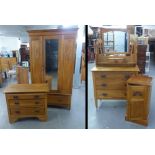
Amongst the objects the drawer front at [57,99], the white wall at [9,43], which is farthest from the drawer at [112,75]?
the white wall at [9,43]

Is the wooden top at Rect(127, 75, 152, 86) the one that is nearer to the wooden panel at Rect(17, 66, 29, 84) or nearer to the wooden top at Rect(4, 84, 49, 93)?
the wooden top at Rect(4, 84, 49, 93)

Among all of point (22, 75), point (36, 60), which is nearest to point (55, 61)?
point (36, 60)

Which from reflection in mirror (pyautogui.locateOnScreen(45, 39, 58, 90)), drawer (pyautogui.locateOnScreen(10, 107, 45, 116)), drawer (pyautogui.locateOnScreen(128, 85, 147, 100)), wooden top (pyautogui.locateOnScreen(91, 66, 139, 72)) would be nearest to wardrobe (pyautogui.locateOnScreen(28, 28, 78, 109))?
reflection in mirror (pyautogui.locateOnScreen(45, 39, 58, 90))

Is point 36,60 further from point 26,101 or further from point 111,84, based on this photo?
point 111,84

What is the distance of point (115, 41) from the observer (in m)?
1.91

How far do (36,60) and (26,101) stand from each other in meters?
0.41

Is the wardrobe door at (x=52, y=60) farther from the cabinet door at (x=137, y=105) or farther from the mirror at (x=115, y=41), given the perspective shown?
the cabinet door at (x=137, y=105)

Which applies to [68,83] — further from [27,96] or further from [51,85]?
[27,96]

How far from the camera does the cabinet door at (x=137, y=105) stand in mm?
1979

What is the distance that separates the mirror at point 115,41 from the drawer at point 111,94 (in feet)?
1.32

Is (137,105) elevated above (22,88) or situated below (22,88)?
below

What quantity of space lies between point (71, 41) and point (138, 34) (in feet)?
2.02
